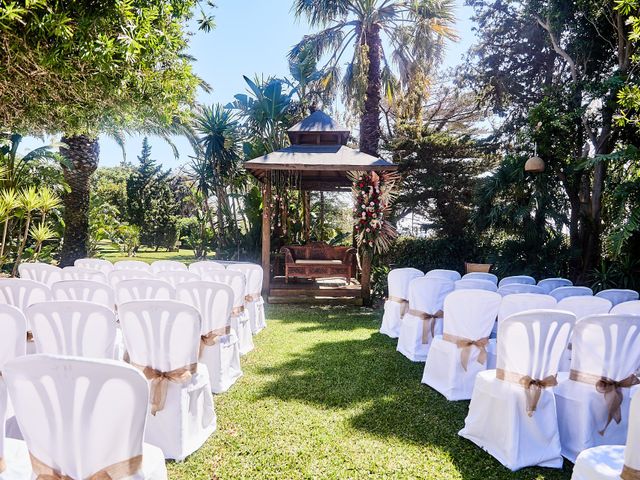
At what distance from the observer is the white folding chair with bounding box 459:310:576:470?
304cm

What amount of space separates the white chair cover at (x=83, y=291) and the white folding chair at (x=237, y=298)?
1.39 meters

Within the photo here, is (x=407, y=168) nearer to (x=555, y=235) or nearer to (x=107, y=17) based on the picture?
(x=555, y=235)

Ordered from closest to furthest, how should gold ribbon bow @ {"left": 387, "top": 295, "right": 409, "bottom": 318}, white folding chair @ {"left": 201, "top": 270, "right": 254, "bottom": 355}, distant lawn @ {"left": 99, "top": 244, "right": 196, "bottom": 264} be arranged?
1. white folding chair @ {"left": 201, "top": 270, "right": 254, "bottom": 355}
2. gold ribbon bow @ {"left": 387, "top": 295, "right": 409, "bottom": 318}
3. distant lawn @ {"left": 99, "top": 244, "right": 196, "bottom": 264}

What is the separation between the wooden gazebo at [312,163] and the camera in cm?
923

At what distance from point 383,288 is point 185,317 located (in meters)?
8.23

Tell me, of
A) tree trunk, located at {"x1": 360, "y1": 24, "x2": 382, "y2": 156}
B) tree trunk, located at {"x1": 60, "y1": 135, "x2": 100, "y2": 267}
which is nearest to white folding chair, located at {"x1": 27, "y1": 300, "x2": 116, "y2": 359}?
tree trunk, located at {"x1": 60, "y1": 135, "x2": 100, "y2": 267}

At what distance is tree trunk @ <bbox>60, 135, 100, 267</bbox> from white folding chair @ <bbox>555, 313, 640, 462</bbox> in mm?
12729

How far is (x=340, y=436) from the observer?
11.1 feet

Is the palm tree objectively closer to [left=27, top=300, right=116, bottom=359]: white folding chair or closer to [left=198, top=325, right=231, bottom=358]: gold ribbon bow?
[left=198, top=325, right=231, bottom=358]: gold ribbon bow

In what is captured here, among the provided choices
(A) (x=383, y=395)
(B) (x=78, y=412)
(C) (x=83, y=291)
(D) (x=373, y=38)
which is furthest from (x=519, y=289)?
(D) (x=373, y=38)

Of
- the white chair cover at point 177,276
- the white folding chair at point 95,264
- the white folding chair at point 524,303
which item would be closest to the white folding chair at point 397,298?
the white folding chair at point 524,303

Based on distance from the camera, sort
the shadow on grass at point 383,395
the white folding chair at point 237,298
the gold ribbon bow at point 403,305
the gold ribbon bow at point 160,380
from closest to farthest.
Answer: the gold ribbon bow at point 160,380
the shadow on grass at point 383,395
the white folding chair at point 237,298
the gold ribbon bow at point 403,305

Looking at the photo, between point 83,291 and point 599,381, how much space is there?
192 inches

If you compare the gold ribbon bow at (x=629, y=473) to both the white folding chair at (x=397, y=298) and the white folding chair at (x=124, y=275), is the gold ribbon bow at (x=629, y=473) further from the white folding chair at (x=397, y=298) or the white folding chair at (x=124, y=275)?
the white folding chair at (x=124, y=275)
